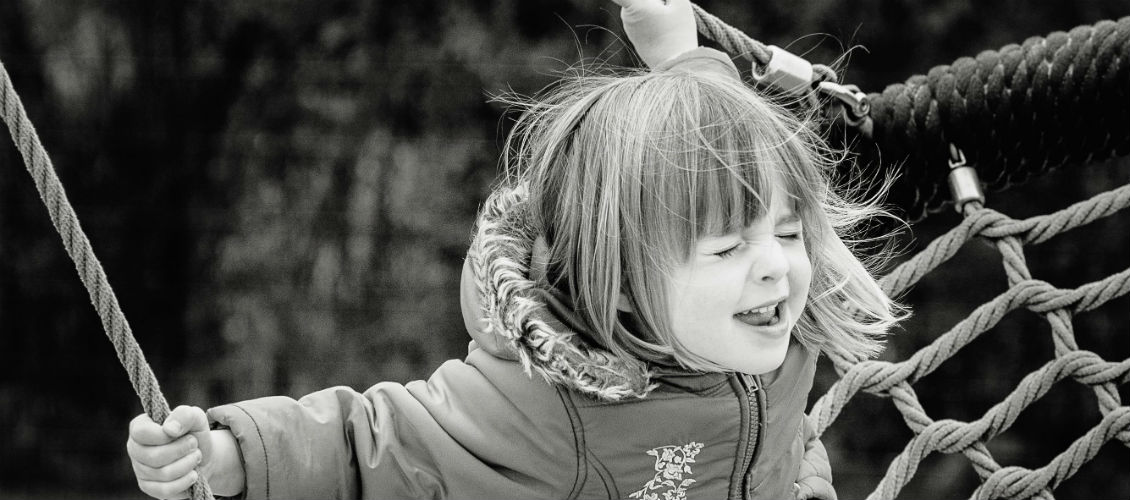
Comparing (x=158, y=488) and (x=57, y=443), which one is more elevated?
(x=158, y=488)

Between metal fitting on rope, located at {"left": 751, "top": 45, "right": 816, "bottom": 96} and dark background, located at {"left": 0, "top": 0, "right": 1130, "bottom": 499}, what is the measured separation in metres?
1.18

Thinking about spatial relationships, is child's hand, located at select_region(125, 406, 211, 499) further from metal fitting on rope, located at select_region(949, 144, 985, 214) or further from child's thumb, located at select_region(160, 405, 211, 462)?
metal fitting on rope, located at select_region(949, 144, 985, 214)

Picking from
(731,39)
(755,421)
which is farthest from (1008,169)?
(755,421)

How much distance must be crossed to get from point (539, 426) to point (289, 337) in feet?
4.99

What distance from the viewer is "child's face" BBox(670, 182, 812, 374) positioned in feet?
2.12

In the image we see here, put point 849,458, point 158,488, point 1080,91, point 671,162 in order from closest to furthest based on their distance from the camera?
1. point 158,488
2. point 671,162
3. point 1080,91
4. point 849,458

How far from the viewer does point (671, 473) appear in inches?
27.6

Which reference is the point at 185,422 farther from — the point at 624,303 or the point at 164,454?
the point at 624,303

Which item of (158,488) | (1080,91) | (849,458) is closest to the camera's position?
(158,488)

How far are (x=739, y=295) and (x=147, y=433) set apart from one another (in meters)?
0.28

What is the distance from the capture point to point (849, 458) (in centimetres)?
209

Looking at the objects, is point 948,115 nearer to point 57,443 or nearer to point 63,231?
point 63,231

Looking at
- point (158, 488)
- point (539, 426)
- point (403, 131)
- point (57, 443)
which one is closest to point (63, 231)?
point (158, 488)

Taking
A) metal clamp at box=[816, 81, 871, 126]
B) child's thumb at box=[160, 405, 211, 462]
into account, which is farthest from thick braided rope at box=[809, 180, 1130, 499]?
child's thumb at box=[160, 405, 211, 462]
